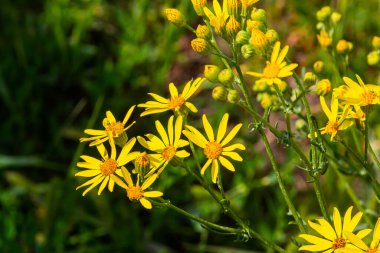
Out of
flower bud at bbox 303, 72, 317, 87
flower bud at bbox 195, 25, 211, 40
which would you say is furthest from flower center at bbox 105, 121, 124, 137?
flower bud at bbox 303, 72, 317, 87

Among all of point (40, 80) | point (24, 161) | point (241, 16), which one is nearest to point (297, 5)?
point (40, 80)

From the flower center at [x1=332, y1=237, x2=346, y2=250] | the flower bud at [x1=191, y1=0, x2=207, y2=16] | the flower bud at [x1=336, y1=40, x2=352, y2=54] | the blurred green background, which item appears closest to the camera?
the flower center at [x1=332, y1=237, x2=346, y2=250]

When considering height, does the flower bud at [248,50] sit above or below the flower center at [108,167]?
above

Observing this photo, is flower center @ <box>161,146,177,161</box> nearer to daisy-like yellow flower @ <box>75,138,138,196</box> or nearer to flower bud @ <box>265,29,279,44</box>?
daisy-like yellow flower @ <box>75,138,138,196</box>

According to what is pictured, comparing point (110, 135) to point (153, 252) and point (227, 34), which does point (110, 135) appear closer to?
point (227, 34)

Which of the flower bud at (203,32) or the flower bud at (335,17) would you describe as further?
the flower bud at (335,17)

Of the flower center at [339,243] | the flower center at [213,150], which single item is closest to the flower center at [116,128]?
the flower center at [213,150]

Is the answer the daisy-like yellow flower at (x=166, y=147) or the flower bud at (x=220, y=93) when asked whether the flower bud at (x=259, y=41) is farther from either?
the daisy-like yellow flower at (x=166, y=147)
